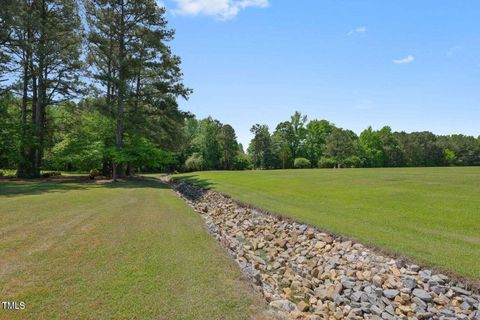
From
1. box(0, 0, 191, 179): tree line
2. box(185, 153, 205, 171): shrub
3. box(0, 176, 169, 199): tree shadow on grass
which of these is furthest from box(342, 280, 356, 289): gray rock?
box(185, 153, 205, 171): shrub

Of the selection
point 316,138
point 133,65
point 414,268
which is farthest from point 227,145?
point 414,268

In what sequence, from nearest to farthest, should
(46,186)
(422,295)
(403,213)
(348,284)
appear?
(422,295) → (348,284) → (403,213) → (46,186)

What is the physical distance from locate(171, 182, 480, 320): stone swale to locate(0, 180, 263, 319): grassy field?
886 mm

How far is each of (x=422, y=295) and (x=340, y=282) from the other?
4.97 feet

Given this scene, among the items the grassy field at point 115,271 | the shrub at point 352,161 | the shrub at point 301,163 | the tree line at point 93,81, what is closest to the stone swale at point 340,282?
the grassy field at point 115,271

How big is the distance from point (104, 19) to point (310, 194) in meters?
22.8

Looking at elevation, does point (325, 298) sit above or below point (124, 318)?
below

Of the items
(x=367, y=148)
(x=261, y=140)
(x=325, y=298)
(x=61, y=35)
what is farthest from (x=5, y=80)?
(x=367, y=148)

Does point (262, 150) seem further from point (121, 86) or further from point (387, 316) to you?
point (387, 316)

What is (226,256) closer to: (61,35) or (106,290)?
(106,290)

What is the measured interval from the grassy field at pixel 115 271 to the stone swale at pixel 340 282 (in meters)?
0.89

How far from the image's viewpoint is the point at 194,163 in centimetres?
4881

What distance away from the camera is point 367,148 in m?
67.6

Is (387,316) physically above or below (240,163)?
below
